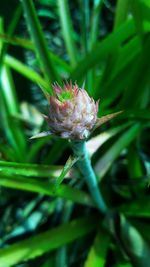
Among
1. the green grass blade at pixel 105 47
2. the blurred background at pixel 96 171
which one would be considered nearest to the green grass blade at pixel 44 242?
the blurred background at pixel 96 171

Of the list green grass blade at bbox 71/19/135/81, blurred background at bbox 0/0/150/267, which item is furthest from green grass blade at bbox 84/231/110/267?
green grass blade at bbox 71/19/135/81

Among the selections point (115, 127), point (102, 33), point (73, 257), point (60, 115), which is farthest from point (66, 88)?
point (102, 33)

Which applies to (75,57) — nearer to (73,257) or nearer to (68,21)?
(68,21)

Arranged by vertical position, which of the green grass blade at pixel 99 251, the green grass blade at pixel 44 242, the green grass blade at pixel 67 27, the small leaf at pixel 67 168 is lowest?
the green grass blade at pixel 99 251

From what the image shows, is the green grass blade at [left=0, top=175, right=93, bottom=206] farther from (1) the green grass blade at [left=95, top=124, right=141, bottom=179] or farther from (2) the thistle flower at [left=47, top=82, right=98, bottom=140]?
(2) the thistle flower at [left=47, top=82, right=98, bottom=140]

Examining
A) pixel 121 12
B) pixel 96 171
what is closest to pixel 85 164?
pixel 96 171

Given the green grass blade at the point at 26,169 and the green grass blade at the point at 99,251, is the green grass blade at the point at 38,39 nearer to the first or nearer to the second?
the green grass blade at the point at 26,169

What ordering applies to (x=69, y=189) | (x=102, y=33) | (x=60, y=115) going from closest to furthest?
(x=60, y=115), (x=69, y=189), (x=102, y=33)
